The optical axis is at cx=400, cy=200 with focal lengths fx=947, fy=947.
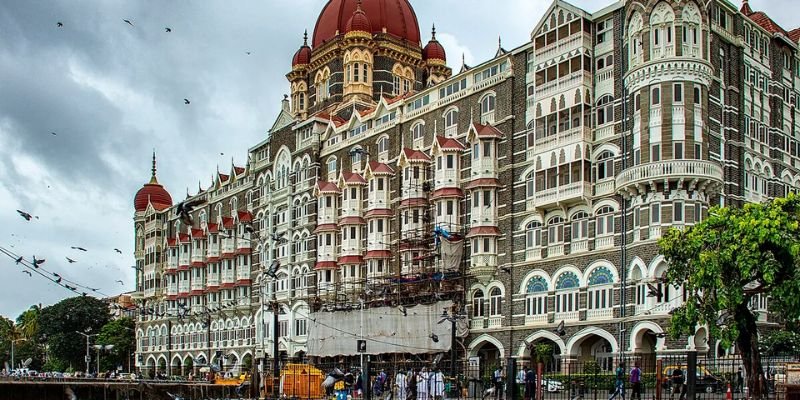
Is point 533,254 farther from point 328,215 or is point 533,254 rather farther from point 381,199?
point 328,215

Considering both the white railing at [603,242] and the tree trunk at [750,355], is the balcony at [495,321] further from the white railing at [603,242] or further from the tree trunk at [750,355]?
the tree trunk at [750,355]

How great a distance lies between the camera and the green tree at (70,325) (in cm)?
10519

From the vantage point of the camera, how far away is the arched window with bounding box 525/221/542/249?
5103 cm

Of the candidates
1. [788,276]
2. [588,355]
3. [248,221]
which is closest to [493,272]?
[588,355]

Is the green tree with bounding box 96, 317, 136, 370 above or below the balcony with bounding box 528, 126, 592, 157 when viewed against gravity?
below

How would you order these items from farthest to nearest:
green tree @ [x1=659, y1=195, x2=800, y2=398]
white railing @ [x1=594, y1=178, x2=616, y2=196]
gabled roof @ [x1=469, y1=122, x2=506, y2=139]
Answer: gabled roof @ [x1=469, y1=122, x2=506, y2=139] → white railing @ [x1=594, y1=178, x2=616, y2=196] → green tree @ [x1=659, y1=195, x2=800, y2=398]

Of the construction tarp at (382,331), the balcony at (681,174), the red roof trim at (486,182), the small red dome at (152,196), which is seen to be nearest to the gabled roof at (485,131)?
the red roof trim at (486,182)

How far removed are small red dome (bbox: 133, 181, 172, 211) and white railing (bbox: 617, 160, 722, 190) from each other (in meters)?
68.1

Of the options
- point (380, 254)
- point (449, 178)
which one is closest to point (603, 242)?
point (449, 178)

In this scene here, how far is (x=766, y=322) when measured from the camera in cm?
4572

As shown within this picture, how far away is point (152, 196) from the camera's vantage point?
10200 centimetres

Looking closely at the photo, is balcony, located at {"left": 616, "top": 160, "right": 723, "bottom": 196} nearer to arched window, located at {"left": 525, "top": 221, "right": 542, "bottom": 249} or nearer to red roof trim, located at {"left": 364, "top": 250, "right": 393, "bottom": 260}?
arched window, located at {"left": 525, "top": 221, "right": 542, "bottom": 249}

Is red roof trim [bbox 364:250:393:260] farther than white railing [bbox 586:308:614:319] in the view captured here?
Yes

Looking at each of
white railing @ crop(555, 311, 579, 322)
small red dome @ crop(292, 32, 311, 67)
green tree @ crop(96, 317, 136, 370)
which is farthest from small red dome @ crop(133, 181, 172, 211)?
white railing @ crop(555, 311, 579, 322)
